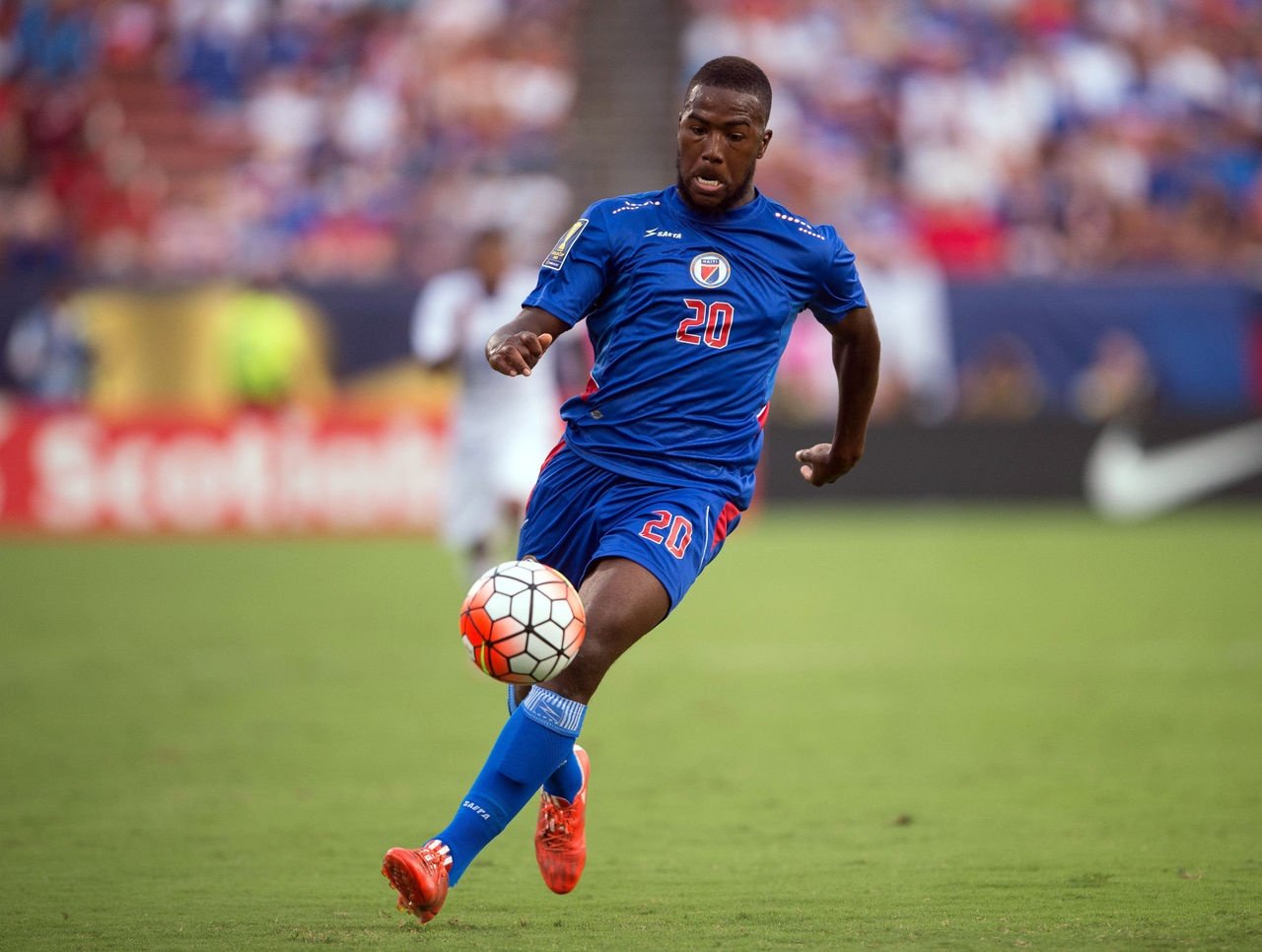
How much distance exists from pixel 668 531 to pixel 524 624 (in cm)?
60

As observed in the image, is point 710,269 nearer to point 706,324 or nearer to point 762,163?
point 706,324

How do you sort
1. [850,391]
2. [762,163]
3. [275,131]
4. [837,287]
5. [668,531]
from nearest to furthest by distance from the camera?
[668,531], [837,287], [850,391], [762,163], [275,131]

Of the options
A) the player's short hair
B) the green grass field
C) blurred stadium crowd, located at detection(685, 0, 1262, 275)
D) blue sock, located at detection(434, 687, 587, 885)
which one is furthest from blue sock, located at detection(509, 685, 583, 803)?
blurred stadium crowd, located at detection(685, 0, 1262, 275)

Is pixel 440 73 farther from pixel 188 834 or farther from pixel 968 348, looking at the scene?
pixel 188 834

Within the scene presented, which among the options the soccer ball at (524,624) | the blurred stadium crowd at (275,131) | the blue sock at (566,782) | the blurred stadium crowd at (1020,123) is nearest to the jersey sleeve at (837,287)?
the soccer ball at (524,624)

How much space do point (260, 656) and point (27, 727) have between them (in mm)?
2553

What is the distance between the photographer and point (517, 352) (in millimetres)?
4848

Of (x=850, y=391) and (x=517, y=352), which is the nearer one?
(x=517, y=352)

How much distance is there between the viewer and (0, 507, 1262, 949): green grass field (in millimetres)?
5105

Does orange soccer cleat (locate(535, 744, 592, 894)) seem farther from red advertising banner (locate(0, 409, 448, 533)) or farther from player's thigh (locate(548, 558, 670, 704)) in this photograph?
red advertising banner (locate(0, 409, 448, 533))

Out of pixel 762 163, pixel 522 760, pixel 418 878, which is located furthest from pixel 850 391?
pixel 762 163

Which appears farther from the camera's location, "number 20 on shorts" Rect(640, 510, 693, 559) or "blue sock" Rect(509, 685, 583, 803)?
"blue sock" Rect(509, 685, 583, 803)

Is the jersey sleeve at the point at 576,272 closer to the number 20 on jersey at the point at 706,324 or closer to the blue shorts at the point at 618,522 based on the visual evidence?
the number 20 on jersey at the point at 706,324

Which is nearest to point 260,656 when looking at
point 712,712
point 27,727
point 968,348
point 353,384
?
point 27,727
